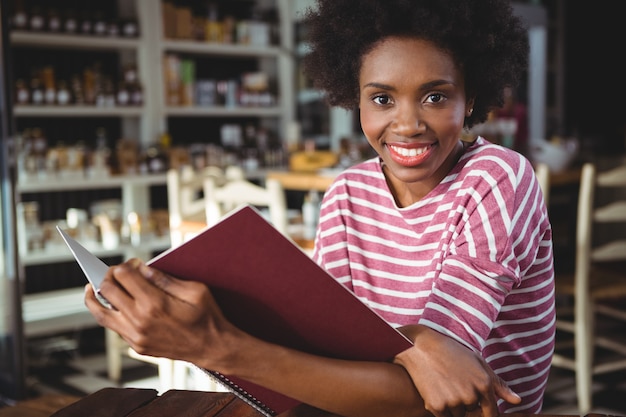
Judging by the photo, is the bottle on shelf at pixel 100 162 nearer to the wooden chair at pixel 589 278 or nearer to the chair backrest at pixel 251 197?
the chair backrest at pixel 251 197

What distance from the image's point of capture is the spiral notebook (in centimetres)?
66

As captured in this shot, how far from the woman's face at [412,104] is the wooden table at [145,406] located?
36cm

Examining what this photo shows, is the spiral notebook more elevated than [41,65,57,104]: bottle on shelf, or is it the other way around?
[41,65,57,104]: bottle on shelf

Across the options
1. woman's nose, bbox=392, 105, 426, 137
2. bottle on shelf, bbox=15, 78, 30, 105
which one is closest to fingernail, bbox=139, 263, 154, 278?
woman's nose, bbox=392, 105, 426, 137

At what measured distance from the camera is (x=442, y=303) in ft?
2.70

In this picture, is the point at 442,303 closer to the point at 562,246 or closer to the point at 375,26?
the point at 375,26

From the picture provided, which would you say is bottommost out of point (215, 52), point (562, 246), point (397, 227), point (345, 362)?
point (562, 246)

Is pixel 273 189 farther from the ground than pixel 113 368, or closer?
farther from the ground

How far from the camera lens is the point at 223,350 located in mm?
691

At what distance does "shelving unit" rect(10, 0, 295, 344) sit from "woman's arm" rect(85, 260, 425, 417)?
2.85m

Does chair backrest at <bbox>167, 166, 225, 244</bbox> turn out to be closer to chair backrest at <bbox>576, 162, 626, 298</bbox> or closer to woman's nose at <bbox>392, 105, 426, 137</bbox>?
chair backrest at <bbox>576, 162, 626, 298</bbox>

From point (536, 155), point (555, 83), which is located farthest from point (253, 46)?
point (555, 83)

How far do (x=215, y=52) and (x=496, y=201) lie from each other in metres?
3.53

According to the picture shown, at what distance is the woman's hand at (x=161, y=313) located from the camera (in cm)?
66
